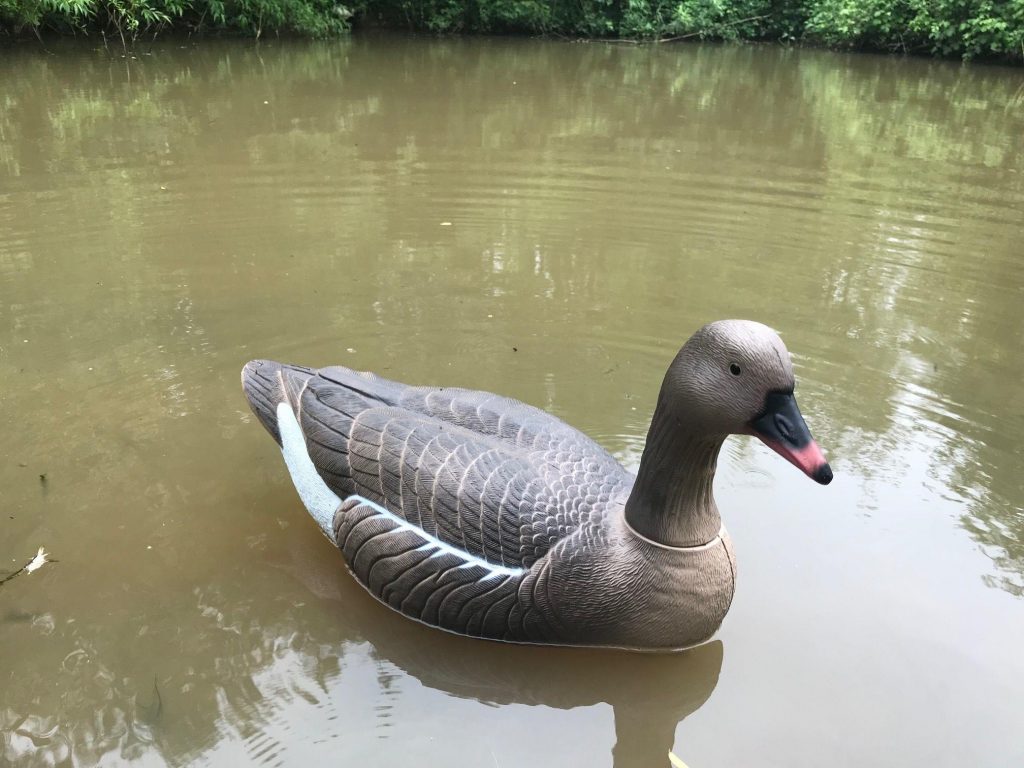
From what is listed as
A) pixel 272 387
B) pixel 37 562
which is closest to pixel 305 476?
pixel 272 387

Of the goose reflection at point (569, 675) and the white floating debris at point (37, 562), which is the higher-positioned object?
the white floating debris at point (37, 562)

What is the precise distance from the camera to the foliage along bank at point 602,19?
16.2 meters

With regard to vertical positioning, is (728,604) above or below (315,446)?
below

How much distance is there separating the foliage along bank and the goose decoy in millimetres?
14347

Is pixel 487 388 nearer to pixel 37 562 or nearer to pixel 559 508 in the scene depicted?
pixel 559 508

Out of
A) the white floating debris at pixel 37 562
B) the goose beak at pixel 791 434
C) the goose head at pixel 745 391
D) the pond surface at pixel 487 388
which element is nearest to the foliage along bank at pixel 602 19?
the pond surface at pixel 487 388

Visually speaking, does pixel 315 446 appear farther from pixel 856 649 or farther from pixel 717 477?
pixel 856 649

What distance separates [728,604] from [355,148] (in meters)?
7.53

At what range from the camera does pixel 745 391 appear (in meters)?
2.59

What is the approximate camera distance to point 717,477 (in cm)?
411

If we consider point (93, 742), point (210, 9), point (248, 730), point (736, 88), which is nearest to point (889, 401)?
point (248, 730)

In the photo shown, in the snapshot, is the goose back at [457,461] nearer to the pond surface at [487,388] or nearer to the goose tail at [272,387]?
the goose tail at [272,387]

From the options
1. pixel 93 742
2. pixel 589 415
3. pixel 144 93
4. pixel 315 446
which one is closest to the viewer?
pixel 93 742

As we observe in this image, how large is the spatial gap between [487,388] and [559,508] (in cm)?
190
